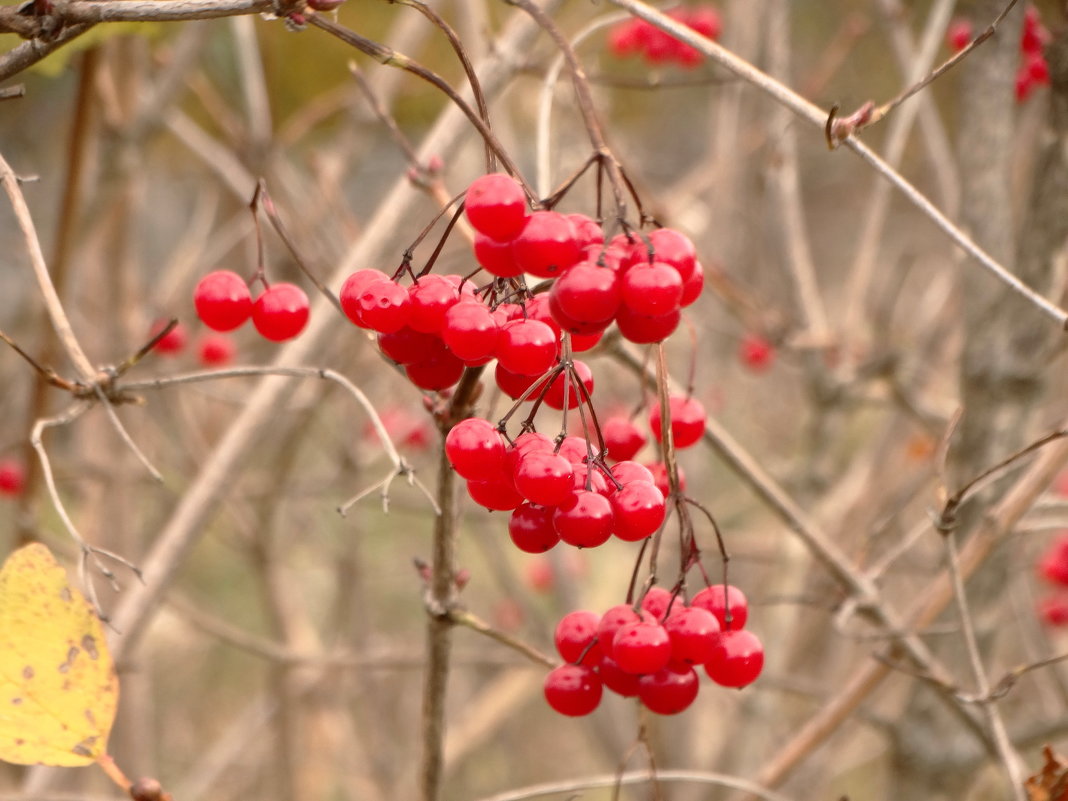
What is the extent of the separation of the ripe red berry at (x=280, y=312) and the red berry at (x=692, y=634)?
1.60 ft

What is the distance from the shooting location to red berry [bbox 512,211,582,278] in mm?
712

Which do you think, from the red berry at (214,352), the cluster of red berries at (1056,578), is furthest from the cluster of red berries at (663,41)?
the cluster of red berries at (1056,578)

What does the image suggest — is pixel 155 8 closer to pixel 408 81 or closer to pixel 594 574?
pixel 408 81

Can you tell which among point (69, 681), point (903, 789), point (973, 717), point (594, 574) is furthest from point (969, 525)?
point (594, 574)

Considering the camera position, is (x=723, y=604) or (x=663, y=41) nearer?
(x=723, y=604)

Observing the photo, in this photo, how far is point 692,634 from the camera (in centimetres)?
89

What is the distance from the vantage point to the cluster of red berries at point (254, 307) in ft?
3.64

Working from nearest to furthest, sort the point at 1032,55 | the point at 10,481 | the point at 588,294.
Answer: the point at 588,294 < the point at 1032,55 < the point at 10,481

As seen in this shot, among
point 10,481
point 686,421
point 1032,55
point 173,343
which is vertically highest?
point 1032,55

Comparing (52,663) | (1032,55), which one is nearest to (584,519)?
(52,663)

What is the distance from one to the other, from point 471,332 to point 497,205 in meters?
Answer: 0.09

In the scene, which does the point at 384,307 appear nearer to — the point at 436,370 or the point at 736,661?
the point at 436,370

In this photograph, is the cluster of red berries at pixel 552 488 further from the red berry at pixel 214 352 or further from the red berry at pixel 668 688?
the red berry at pixel 214 352

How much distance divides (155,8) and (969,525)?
1.25 m
